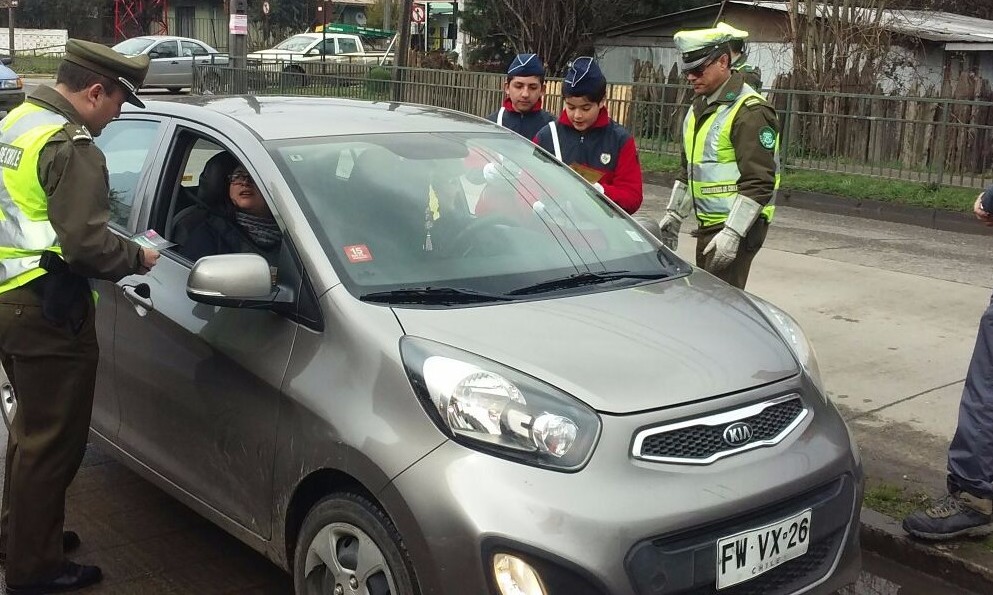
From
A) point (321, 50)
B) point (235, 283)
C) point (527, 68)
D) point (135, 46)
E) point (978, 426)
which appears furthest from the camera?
point (321, 50)

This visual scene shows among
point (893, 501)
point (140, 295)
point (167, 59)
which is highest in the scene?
point (167, 59)

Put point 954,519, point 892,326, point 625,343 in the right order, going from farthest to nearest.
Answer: point 892,326
point 954,519
point 625,343

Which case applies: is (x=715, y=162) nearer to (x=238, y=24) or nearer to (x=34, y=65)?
(x=238, y=24)

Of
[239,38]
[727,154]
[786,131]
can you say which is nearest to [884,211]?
[786,131]

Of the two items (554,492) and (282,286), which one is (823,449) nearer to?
(554,492)

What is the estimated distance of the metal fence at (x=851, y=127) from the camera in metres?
12.2

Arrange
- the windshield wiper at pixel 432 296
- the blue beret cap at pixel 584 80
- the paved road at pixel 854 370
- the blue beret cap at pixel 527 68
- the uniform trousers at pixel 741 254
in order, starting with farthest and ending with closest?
the blue beret cap at pixel 527 68, the blue beret cap at pixel 584 80, the uniform trousers at pixel 741 254, the paved road at pixel 854 370, the windshield wiper at pixel 432 296

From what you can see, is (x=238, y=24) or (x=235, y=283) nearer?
(x=235, y=283)

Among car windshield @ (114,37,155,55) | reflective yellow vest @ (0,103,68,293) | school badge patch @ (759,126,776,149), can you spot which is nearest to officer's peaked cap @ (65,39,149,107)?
reflective yellow vest @ (0,103,68,293)

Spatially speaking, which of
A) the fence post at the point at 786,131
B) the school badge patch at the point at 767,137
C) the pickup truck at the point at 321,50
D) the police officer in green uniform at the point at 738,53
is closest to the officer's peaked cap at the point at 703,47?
the police officer in green uniform at the point at 738,53

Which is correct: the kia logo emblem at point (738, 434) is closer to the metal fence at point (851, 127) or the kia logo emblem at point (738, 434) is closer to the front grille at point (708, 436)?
the front grille at point (708, 436)

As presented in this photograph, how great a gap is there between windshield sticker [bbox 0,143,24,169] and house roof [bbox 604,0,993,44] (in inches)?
557

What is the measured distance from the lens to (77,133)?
3.30 metres

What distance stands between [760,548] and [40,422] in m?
2.33
